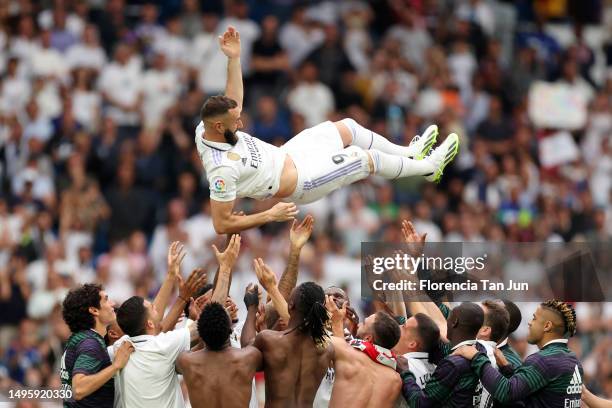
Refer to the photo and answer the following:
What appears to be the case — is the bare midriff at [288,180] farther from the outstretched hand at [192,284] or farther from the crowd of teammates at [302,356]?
the outstretched hand at [192,284]

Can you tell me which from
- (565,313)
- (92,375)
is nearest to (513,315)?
(565,313)

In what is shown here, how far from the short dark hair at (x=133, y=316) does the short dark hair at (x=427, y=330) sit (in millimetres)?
2185

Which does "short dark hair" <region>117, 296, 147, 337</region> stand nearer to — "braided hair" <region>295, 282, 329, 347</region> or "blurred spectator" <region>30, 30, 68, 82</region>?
"braided hair" <region>295, 282, 329, 347</region>

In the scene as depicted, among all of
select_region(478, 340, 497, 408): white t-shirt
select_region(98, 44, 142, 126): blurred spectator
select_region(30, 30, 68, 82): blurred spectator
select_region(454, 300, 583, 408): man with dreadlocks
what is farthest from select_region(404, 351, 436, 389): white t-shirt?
select_region(30, 30, 68, 82): blurred spectator

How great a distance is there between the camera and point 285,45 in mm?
23000

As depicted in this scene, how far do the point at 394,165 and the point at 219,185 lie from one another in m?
Answer: 1.68

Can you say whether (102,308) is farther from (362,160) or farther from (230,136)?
(362,160)

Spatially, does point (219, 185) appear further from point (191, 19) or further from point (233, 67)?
point (191, 19)

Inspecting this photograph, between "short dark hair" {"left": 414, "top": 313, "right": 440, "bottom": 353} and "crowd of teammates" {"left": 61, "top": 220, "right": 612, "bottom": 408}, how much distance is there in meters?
0.01

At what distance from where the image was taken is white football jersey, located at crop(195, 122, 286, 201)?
1214 centimetres

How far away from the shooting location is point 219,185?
1214 centimetres

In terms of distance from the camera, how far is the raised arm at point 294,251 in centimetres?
1205

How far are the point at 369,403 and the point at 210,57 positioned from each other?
11.3 metres

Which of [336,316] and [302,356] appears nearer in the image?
[302,356]
